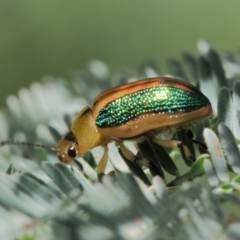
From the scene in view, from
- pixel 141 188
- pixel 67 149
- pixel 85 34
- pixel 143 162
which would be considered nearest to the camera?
pixel 141 188

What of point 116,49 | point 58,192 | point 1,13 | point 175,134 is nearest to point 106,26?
point 116,49

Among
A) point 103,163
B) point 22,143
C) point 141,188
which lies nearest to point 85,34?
point 22,143

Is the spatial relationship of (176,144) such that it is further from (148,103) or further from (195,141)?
(148,103)

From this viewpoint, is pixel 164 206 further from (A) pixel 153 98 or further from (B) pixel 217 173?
(A) pixel 153 98

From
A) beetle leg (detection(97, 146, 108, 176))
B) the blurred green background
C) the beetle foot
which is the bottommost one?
the blurred green background

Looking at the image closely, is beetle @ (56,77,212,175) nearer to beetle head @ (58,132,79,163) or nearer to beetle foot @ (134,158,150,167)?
beetle head @ (58,132,79,163)

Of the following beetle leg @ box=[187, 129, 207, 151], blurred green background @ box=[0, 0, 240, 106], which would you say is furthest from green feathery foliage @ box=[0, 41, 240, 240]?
blurred green background @ box=[0, 0, 240, 106]
